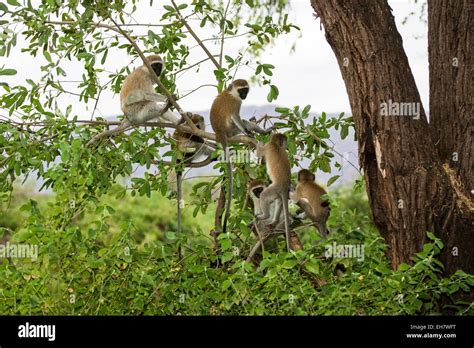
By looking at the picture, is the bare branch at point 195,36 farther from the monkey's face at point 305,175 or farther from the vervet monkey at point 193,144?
the monkey's face at point 305,175

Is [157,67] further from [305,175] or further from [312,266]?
[312,266]

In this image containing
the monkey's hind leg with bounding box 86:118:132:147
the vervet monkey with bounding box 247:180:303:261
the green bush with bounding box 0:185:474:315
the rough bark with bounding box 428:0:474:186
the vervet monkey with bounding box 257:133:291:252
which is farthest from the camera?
the vervet monkey with bounding box 257:133:291:252

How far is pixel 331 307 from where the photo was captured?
554 centimetres

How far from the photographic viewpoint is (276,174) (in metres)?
7.26

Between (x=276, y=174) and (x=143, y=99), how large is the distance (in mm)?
1536

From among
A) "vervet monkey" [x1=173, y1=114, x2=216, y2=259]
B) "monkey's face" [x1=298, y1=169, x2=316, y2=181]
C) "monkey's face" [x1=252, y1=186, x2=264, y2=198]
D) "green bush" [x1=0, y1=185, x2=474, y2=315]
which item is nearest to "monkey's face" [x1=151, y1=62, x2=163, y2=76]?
"vervet monkey" [x1=173, y1=114, x2=216, y2=259]

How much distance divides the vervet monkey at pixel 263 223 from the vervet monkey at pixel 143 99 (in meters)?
1.01

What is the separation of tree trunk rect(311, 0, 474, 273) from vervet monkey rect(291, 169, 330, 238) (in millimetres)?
702

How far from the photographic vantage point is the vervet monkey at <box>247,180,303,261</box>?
691 centimetres

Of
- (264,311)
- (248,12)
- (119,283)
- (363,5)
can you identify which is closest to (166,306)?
(119,283)

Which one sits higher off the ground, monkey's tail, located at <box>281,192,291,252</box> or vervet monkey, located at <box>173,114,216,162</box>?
vervet monkey, located at <box>173,114,216,162</box>

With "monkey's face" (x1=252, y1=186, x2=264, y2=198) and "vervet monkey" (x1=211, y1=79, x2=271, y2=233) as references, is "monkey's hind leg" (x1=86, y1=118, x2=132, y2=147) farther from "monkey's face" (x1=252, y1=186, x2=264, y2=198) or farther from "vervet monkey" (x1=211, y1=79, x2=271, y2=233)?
"monkey's face" (x1=252, y1=186, x2=264, y2=198)

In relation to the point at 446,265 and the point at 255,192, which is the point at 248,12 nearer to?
the point at 255,192

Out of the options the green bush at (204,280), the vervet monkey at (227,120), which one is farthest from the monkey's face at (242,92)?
the green bush at (204,280)
